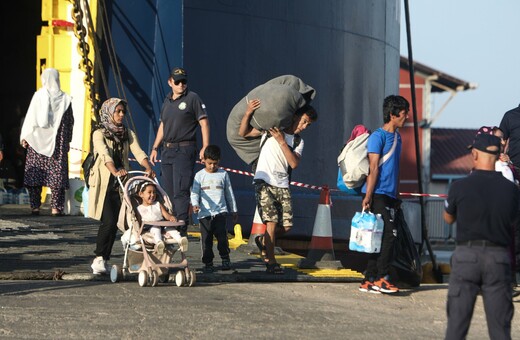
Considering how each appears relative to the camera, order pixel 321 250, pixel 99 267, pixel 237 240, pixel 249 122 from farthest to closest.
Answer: pixel 237 240, pixel 321 250, pixel 249 122, pixel 99 267

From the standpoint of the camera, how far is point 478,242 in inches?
291

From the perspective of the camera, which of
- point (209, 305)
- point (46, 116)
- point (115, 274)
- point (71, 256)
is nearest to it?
point (209, 305)

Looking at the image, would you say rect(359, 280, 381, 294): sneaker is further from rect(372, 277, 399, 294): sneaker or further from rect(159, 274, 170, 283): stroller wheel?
rect(159, 274, 170, 283): stroller wheel

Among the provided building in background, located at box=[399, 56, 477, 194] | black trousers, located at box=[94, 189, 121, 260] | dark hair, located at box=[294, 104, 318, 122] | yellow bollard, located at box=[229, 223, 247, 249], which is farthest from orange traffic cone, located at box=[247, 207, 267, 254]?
building in background, located at box=[399, 56, 477, 194]

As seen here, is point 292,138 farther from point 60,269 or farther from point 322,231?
point 60,269

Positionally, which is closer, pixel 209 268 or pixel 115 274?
pixel 115 274

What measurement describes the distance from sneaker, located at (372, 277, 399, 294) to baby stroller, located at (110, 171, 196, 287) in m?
1.52

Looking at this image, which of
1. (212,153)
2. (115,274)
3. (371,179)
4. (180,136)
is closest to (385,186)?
(371,179)

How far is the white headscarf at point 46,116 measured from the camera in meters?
16.0

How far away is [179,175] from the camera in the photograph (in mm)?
12844

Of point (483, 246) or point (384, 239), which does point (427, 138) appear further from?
point (483, 246)

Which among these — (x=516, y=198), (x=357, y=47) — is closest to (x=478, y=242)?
(x=516, y=198)

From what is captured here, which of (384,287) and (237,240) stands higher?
(237,240)

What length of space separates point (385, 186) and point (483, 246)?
3.38 m
